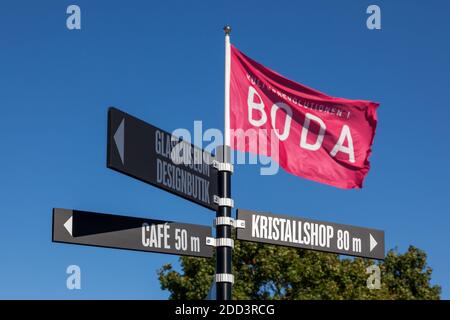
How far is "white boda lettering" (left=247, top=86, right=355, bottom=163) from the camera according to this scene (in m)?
12.4

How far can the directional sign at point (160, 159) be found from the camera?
9.86 meters

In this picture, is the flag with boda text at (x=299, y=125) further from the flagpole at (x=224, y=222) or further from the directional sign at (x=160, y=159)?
the directional sign at (x=160, y=159)

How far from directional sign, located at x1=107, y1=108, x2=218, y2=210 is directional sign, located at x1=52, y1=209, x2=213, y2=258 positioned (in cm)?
51

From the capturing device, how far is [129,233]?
423 inches

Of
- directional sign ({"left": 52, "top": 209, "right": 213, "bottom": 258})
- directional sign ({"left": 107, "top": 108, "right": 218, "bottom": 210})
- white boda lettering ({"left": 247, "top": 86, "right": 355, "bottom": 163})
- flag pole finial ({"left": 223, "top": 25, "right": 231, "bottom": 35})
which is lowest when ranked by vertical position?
directional sign ({"left": 52, "top": 209, "right": 213, "bottom": 258})

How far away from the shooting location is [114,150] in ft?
31.8

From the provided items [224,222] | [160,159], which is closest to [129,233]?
[160,159]

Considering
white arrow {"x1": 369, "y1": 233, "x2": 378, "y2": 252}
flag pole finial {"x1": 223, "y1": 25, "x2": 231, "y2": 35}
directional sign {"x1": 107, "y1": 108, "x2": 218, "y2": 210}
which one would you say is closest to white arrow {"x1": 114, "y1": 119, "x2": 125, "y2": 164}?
directional sign {"x1": 107, "y1": 108, "x2": 218, "y2": 210}

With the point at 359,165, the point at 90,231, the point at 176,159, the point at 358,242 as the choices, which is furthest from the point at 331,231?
the point at 90,231

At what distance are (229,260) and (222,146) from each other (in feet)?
5.27

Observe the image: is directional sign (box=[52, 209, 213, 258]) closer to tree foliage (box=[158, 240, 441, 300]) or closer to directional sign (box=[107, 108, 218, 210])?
directional sign (box=[107, 108, 218, 210])

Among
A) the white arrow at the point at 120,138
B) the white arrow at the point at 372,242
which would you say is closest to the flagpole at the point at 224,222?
the white arrow at the point at 120,138

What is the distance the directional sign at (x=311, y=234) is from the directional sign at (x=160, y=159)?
623 mm

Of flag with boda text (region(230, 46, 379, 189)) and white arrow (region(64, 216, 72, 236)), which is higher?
flag with boda text (region(230, 46, 379, 189))
